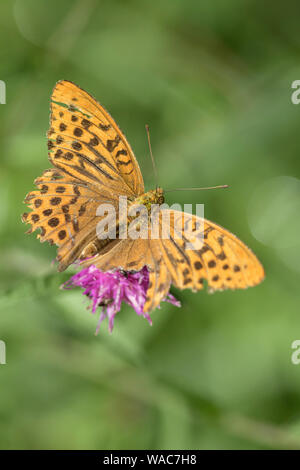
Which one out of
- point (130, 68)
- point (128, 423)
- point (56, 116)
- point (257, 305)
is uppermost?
point (130, 68)

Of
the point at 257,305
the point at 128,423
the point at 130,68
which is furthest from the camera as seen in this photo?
the point at 130,68

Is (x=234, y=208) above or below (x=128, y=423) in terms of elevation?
above

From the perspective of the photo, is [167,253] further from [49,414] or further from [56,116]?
[49,414]

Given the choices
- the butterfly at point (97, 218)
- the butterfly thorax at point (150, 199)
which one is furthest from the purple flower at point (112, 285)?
the butterfly thorax at point (150, 199)

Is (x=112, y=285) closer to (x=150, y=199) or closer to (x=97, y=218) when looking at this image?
(x=97, y=218)

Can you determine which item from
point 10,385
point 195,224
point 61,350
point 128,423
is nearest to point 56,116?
point 195,224

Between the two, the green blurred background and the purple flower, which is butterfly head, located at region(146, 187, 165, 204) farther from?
the green blurred background

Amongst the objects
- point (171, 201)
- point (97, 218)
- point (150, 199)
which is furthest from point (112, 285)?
point (171, 201)

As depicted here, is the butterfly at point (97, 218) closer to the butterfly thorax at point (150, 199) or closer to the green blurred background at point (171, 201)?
the butterfly thorax at point (150, 199)
